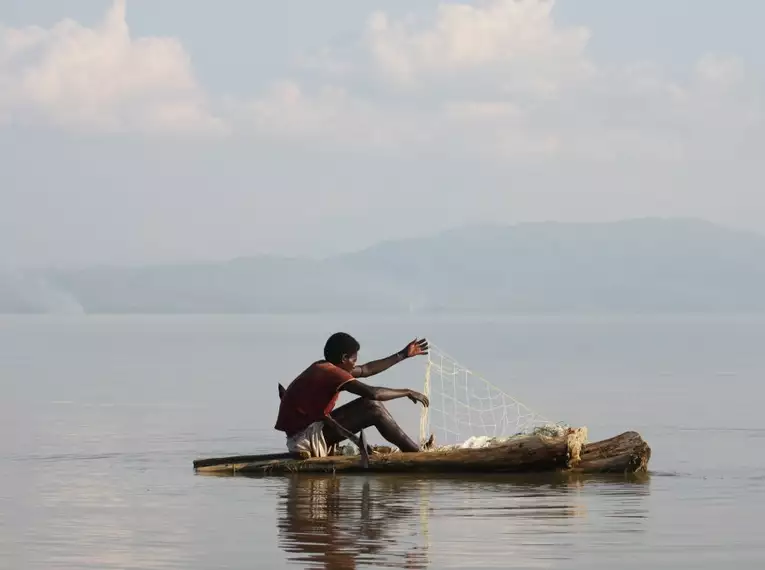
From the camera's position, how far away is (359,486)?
19703 millimetres

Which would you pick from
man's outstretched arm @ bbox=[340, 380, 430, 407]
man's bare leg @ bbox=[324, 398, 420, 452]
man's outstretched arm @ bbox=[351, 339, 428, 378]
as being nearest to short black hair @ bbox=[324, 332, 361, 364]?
man's outstretched arm @ bbox=[351, 339, 428, 378]

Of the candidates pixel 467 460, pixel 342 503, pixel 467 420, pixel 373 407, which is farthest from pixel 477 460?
pixel 467 420

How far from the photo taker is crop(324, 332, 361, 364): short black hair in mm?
20453

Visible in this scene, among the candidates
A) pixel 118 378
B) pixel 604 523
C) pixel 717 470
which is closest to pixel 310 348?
pixel 118 378

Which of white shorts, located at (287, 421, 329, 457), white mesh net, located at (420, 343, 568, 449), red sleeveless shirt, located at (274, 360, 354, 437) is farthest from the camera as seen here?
white mesh net, located at (420, 343, 568, 449)

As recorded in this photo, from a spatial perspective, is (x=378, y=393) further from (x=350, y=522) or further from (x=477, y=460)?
(x=350, y=522)

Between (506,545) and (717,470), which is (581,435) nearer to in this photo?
(717,470)

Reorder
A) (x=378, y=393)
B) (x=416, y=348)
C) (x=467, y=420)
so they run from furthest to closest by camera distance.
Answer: (x=467, y=420)
(x=378, y=393)
(x=416, y=348)

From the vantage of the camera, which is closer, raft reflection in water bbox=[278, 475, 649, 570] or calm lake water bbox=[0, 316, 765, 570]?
raft reflection in water bbox=[278, 475, 649, 570]

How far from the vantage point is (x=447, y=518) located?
17.0 metres

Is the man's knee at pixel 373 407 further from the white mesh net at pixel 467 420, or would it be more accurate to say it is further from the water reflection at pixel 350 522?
the water reflection at pixel 350 522

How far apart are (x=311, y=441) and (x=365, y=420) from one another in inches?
31.0

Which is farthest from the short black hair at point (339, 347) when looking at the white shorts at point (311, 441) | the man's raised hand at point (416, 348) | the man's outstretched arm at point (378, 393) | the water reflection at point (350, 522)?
the water reflection at point (350, 522)

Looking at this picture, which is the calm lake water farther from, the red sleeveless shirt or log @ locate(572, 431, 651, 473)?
the red sleeveless shirt
